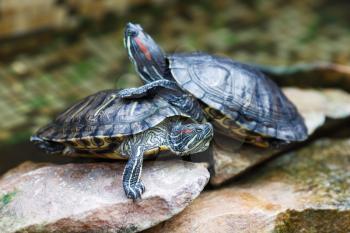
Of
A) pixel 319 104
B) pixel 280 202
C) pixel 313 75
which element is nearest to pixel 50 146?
pixel 280 202

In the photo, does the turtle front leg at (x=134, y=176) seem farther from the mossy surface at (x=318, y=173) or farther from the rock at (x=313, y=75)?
the rock at (x=313, y=75)

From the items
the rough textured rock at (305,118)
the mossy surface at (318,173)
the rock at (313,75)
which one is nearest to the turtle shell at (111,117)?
the rough textured rock at (305,118)

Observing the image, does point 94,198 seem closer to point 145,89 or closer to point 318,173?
point 145,89

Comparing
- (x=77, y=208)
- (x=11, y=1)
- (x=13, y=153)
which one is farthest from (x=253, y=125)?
(x=11, y=1)

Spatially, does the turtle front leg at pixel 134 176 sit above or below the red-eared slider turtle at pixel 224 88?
below

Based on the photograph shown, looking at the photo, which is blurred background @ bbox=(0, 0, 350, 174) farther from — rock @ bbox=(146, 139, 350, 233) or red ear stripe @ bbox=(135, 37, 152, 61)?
rock @ bbox=(146, 139, 350, 233)

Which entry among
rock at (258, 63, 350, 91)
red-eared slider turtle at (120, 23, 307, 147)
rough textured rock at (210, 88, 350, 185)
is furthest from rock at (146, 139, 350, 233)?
rock at (258, 63, 350, 91)
